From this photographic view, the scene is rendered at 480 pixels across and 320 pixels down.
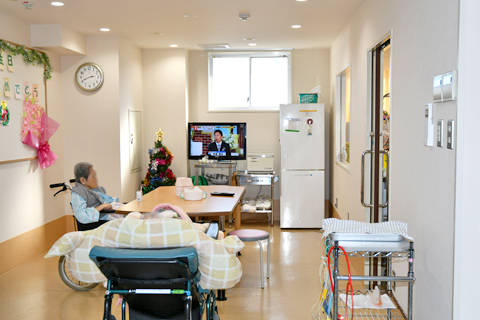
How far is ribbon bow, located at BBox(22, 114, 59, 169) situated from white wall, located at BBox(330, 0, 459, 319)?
13.1ft

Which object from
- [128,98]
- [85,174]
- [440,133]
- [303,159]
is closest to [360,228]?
[440,133]

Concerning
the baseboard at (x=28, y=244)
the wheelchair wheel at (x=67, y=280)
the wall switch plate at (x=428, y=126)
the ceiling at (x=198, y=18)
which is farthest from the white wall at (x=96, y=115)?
the wall switch plate at (x=428, y=126)

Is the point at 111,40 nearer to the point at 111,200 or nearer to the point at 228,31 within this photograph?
the point at 228,31

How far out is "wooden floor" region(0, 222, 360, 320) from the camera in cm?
448

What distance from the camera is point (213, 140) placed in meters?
8.45

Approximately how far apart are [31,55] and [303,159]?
3861 mm

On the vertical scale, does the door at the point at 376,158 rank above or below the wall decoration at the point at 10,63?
below

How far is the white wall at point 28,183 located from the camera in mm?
5758

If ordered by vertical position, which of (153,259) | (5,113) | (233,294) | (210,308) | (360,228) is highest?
(5,113)

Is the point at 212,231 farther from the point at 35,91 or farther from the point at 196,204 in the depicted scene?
the point at 35,91

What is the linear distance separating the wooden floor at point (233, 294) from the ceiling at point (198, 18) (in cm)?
275

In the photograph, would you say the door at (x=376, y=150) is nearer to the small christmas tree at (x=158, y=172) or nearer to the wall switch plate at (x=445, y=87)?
the wall switch plate at (x=445, y=87)

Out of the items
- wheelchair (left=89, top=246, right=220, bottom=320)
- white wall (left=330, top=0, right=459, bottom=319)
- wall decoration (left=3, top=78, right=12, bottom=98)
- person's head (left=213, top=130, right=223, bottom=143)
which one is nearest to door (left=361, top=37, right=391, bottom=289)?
white wall (left=330, top=0, right=459, bottom=319)

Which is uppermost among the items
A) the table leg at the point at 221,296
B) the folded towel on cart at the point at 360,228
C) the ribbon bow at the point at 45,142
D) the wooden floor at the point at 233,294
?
the ribbon bow at the point at 45,142
